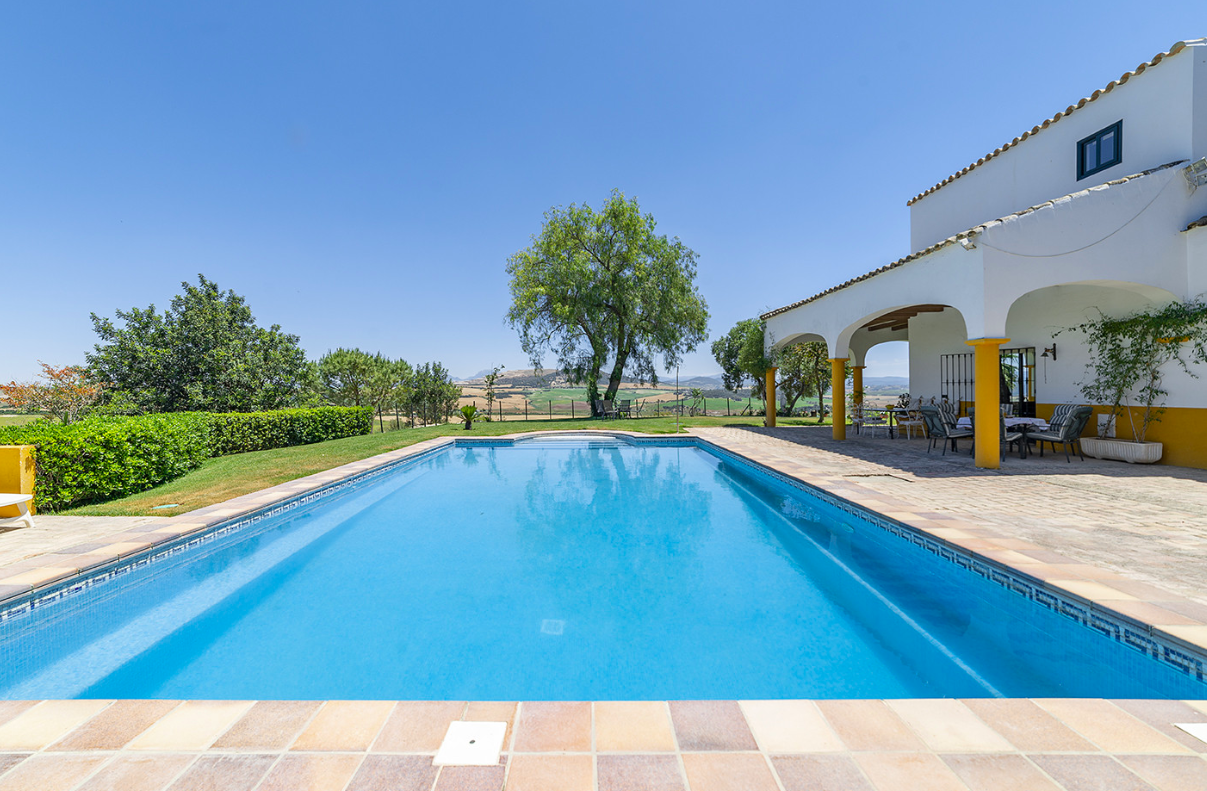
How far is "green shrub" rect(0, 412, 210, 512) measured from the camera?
6.19m

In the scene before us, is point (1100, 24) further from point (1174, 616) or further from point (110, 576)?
point (110, 576)

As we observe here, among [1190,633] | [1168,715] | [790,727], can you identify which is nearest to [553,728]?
[790,727]

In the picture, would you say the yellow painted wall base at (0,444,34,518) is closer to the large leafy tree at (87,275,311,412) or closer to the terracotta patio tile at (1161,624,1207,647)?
the terracotta patio tile at (1161,624,1207,647)

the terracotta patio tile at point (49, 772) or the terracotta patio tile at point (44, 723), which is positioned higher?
the terracotta patio tile at point (49, 772)

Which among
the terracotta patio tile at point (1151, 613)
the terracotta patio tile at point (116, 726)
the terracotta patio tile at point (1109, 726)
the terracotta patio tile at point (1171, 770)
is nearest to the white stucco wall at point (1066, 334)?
the terracotta patio tile at point (1151, 613)

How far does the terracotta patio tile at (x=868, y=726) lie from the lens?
A: 1922 millimetres

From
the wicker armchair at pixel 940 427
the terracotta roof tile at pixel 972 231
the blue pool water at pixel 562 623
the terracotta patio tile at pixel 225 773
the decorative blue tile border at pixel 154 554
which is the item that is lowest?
the blue pool water at pixel 562 623

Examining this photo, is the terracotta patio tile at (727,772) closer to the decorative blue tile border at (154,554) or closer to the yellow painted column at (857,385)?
the decorative blue tile border at (154,554)

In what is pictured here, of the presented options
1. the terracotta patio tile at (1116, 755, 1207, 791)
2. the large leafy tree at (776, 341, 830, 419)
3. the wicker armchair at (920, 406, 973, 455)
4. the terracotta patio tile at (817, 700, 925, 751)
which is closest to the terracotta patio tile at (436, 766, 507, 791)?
the terracotta patio tile at (817, 700, 925, 751)

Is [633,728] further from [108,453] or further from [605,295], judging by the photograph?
[605,295]

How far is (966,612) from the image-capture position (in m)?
3.72

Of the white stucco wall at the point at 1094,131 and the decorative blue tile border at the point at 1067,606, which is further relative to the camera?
the white stucco wall at the point at 1094,131

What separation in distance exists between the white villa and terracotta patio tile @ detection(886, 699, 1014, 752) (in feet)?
25.0

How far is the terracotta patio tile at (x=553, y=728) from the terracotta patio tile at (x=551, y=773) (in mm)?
60
